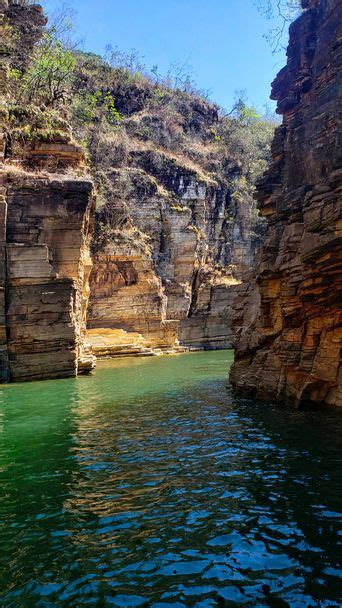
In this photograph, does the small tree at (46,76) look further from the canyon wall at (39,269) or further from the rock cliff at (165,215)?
the rock cliff at (165,215)

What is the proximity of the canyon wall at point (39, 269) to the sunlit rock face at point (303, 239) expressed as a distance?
955 cm

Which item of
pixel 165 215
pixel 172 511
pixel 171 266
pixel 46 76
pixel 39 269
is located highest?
pixel 46 76

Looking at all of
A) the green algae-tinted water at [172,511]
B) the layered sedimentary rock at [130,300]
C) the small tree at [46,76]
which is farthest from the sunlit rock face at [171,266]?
the green algae-tinted water at [172,511]

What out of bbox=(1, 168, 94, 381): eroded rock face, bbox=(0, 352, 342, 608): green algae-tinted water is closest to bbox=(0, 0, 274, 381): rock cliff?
bbox=(1, 168, 94, 381): eroded rock face

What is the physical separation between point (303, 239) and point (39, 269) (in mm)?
13946

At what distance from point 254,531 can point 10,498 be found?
351 centimetres

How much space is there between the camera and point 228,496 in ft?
21.8

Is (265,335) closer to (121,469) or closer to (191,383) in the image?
(191,383)

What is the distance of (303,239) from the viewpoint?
12.3 metres

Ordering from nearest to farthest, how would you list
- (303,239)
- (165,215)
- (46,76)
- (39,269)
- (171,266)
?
(303,239) < (39,269) < (46,76) < (171,266) < (165,215)

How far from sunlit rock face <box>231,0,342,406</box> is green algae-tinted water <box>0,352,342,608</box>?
1.65 m

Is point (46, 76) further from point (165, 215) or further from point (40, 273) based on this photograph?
point (165, 215)

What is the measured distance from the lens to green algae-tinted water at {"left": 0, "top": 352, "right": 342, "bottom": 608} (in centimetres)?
442

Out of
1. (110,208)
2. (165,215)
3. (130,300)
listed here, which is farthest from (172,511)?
(165,215)
